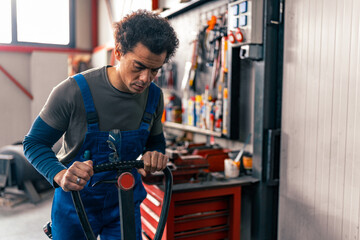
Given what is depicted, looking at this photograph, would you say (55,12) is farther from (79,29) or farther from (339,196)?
(339,196)

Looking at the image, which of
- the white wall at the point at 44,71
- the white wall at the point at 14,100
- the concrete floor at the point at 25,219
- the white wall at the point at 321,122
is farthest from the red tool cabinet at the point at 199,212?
the white wall at the point at 14,100

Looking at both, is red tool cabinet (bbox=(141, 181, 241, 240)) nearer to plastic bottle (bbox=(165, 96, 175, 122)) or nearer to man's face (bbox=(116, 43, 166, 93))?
man's face (bbox=(116, 43, 166, 93))

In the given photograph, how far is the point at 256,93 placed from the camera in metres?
2.16

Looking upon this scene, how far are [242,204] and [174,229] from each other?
549 mm

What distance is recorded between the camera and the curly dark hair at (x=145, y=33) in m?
1.22

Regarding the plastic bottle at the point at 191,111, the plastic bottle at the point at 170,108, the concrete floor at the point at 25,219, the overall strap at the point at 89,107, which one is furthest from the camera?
the plastic bottle at the point at 170,108

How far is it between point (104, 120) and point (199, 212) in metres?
1.06

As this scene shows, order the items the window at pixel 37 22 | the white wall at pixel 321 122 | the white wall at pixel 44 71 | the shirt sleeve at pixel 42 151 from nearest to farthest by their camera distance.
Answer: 1. the shirt sleeve at pixel 42 151
2. the white wall at pixel 321 122
3. the white wall at pixel 44 71
4. the window at pixel 37 22

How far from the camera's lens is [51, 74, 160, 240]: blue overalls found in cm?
130

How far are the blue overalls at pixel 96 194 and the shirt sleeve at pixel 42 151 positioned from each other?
136 mm

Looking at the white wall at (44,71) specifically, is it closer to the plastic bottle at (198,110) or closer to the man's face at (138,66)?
the plastic bottle at (198,110)

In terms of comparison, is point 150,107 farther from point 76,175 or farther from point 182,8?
point 182,8

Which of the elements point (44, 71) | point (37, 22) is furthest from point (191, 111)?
point (37, 22)

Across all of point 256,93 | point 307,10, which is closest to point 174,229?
point 256,93
